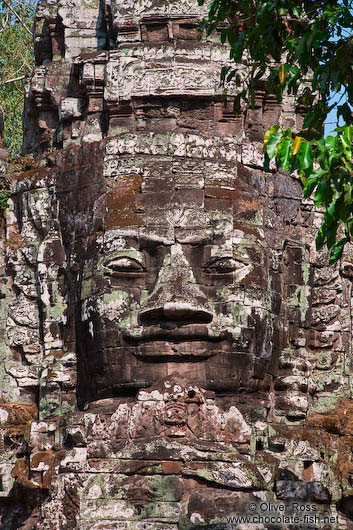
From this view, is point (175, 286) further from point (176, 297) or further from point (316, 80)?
point (316, 80)

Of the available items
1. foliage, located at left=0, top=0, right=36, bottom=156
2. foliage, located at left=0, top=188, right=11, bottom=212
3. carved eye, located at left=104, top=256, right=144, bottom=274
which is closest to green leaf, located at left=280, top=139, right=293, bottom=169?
carved eye, located at left=104, top=256, right=144, bottom=274

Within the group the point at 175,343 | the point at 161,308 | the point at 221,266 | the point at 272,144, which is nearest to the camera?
the point at 272,144

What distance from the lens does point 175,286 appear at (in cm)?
1564

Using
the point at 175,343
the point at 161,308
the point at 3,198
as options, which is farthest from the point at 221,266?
the point at 3,198

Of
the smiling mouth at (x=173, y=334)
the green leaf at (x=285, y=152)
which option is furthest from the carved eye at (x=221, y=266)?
the green leaf at (x=285, y=152)

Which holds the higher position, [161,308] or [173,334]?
[161,308]

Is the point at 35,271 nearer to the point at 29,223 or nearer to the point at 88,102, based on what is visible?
the point at 29,223

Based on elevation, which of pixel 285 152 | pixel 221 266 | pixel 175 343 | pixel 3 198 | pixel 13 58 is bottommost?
pixel 175 343

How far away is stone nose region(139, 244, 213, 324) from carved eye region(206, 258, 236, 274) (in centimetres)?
25

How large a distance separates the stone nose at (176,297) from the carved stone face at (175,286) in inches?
0.4

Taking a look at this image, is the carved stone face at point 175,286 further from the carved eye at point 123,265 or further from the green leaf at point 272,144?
the green leaf at point 272,144

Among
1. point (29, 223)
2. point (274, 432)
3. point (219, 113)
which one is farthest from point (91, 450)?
point (219, 113)

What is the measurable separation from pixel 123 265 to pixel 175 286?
70 cm

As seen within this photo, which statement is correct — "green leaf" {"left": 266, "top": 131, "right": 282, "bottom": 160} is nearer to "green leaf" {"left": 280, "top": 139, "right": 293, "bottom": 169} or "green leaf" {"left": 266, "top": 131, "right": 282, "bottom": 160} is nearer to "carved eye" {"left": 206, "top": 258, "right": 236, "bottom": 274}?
"green leaf" {"left": 280, "top": 139, "right": 293, "bottom": 169}
